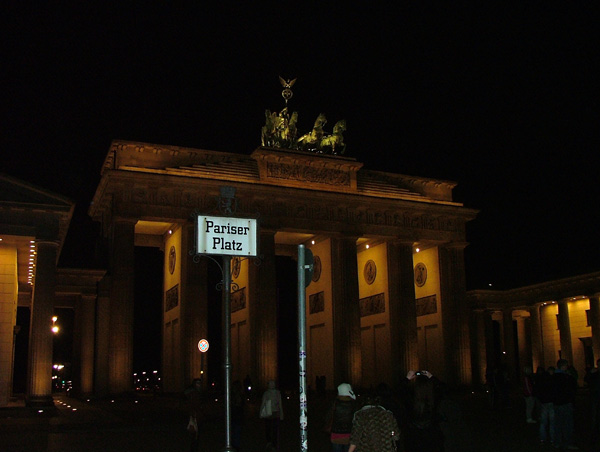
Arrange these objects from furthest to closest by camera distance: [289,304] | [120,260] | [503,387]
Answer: [289,304] < [120,260] < [503,387]

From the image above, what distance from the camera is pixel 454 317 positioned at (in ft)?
156

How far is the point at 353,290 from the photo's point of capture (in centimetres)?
4450

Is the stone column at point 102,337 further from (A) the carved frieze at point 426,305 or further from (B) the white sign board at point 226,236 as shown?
(B) the white sign board at point 226,236

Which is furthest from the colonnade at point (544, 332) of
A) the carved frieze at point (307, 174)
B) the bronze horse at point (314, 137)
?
the bronze horse at point (314, 137)

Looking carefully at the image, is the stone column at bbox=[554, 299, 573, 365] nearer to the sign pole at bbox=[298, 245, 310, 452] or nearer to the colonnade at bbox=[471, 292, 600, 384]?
the colonnade at bbox=[471, 292, 600, 384]

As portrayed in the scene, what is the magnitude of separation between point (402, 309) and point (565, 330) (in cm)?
1533

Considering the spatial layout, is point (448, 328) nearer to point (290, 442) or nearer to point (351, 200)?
point (351, 200)

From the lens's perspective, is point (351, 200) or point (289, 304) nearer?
point (351, 200)

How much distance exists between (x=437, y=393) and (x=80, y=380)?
33.7 m

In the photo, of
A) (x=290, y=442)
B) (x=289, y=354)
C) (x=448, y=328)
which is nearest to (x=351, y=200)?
(x=448, y=328)

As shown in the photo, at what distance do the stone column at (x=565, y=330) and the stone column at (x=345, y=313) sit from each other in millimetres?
18479

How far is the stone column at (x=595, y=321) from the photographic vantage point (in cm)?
4841

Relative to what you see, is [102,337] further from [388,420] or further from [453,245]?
[388,420]

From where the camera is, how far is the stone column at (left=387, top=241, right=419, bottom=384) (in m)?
45.4
